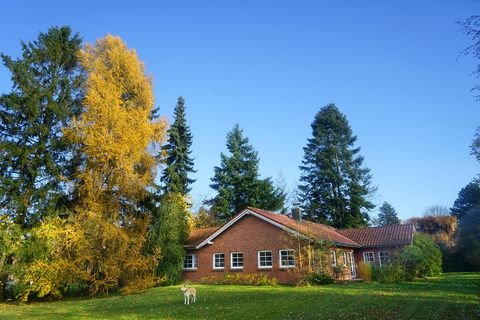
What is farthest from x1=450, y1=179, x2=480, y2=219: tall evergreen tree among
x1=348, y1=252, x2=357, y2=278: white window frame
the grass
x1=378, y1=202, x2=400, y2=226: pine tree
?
the grass

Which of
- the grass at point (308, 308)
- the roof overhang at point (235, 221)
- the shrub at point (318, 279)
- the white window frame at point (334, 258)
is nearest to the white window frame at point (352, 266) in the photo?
the white window frame at point (334, 258)

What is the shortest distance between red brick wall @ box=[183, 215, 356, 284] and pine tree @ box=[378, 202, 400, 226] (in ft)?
192

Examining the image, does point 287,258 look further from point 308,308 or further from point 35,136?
point 35,136

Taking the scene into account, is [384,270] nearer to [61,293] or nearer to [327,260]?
[327,260]

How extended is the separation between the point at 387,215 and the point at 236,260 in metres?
63.8

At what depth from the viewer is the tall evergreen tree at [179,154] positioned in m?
40.4

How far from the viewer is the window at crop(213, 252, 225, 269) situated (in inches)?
1180

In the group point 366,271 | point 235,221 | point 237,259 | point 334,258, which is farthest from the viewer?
point 235,221

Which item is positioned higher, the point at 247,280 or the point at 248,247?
the point at 248,247

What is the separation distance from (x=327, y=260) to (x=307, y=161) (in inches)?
1114

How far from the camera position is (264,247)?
28.2 meters

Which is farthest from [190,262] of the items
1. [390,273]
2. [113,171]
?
[390,273]

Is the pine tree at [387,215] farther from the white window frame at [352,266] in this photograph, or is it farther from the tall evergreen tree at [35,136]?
the tall evergreen tree at [35,136]

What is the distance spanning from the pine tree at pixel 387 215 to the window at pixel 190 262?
59279 millimetres
